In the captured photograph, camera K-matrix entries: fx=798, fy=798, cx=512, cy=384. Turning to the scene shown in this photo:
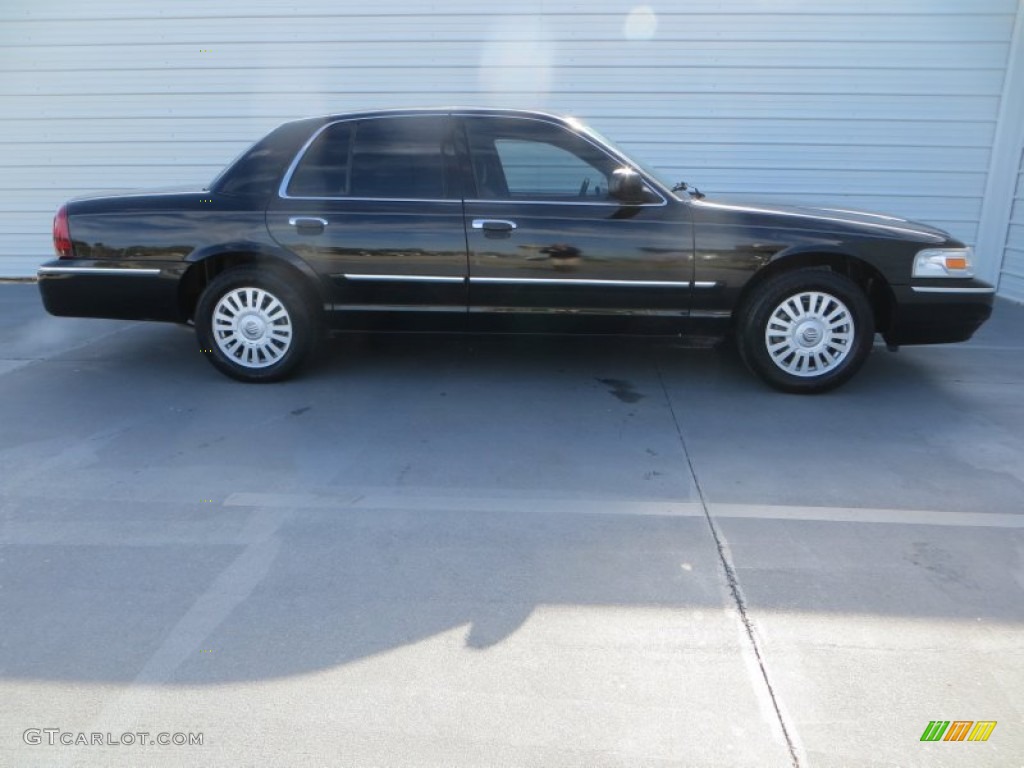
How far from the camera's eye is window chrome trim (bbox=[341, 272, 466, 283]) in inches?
187

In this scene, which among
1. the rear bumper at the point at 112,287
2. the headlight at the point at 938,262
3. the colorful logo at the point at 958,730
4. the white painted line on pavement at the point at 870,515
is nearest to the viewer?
the colorful logo at the point at 958,730

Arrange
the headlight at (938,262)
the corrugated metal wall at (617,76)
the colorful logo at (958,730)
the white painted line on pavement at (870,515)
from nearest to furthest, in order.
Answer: the colorful logo at (958,730) → the white painted line on pavement at (870,515) → the headlight at (938,262) → the corrugated metal wall at (617,76)

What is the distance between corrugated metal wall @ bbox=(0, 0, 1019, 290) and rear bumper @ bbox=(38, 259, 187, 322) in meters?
3.63

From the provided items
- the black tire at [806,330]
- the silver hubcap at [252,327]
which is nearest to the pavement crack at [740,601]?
the black tire at [806,330]

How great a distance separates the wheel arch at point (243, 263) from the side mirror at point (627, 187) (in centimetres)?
183

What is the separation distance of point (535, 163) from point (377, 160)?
951 millimetres

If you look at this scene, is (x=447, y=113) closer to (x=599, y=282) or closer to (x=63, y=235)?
(x=599, y=282)

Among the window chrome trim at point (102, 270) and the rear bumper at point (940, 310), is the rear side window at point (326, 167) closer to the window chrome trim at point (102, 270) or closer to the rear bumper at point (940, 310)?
the window chrome trim at point (102, 270)

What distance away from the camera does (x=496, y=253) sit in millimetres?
4684

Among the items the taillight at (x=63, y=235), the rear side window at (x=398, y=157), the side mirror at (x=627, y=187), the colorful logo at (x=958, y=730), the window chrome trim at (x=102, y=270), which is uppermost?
the rear side window at (x=398, y=157)

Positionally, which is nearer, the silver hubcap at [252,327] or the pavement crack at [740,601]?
the pavement crack at [740,601]

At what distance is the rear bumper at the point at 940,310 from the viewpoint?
4652 millimetres

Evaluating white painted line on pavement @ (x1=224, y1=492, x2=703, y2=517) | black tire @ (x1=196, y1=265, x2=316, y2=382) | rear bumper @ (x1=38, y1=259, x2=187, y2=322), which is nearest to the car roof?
black tire @ (x1=196, y1=265, x2=316, y2=382)

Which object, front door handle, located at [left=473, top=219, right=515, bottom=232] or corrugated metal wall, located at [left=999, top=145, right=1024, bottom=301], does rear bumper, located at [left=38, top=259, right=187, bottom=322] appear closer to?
front door handle, located at [left=473, top=219, right=515, bottom=232]
